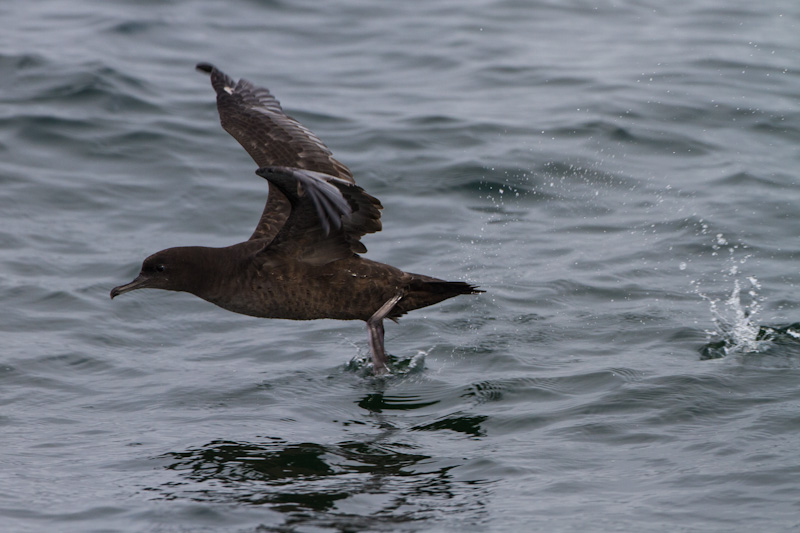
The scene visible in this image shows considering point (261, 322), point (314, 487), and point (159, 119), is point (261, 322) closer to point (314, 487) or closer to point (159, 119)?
point (314, 487)

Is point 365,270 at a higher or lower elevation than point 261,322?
higher

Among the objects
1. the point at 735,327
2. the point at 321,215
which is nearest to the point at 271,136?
the point at 321,215

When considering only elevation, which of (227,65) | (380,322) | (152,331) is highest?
(227,65)

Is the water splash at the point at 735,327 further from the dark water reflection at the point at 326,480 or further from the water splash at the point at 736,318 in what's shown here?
the dark water reflection at the point at 326,480

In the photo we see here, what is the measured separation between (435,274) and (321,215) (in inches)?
143

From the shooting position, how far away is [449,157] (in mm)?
11758

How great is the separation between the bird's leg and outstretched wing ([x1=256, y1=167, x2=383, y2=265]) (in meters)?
0.39

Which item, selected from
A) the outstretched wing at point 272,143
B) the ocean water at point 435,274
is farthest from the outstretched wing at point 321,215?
the ocean water at point 435,274

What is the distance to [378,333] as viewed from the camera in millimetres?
7250

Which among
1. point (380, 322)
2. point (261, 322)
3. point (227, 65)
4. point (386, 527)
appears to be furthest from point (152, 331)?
point (227, 65)

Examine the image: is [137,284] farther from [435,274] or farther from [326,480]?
[435,274]

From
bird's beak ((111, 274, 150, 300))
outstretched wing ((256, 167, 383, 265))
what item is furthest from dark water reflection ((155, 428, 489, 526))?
bird's beak ((111, 274, 150, 300))

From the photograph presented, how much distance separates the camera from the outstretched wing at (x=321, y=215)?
5645 mm

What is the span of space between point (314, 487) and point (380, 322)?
6.27ft
